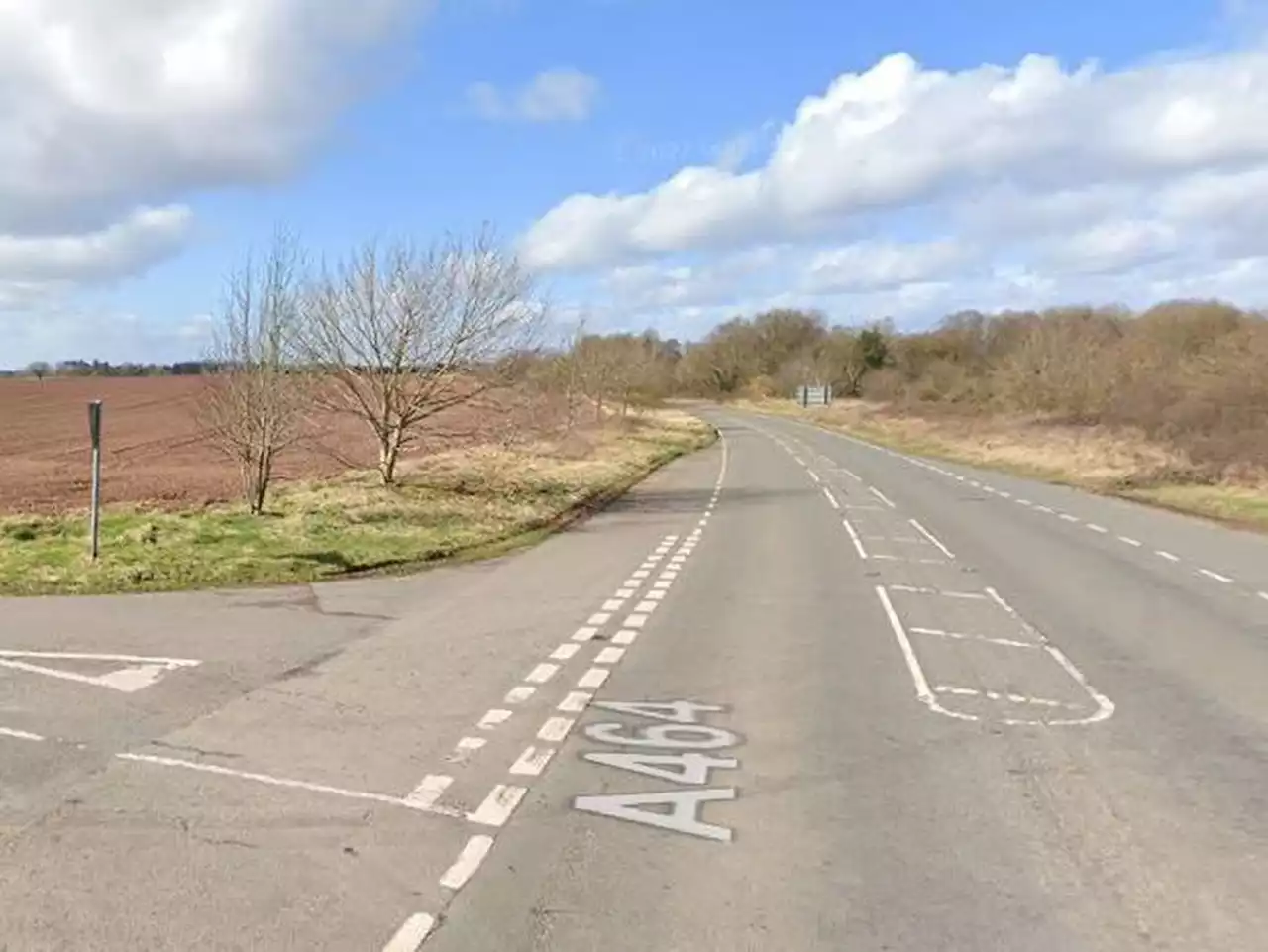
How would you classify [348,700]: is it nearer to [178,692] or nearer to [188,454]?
[178,692]

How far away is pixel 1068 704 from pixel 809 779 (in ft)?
9.36

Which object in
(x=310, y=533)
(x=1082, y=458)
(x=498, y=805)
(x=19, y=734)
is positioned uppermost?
(x=1082, y=458)

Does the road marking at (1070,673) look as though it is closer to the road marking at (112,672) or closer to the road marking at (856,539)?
the road marking at (856,539)

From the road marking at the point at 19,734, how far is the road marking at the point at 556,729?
2.86 m

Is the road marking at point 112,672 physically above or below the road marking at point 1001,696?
below

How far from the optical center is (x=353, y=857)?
5.46m

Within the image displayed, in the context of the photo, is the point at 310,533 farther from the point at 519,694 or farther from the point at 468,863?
the point at 468,863

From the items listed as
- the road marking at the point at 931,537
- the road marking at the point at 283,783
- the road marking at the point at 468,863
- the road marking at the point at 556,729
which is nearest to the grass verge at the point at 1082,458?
the road marking at the point at 931,537

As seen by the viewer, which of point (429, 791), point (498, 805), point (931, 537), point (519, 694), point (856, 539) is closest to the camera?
point (498, 805)

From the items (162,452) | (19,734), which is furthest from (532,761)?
(162,452)

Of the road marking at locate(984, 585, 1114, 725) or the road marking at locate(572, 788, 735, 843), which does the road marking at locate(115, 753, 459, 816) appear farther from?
the road marking at locate(984, 585, 1114, 725)

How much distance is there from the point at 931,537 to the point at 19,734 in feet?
54.7

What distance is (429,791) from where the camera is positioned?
6.53 meters

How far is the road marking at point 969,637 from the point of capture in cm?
1142
